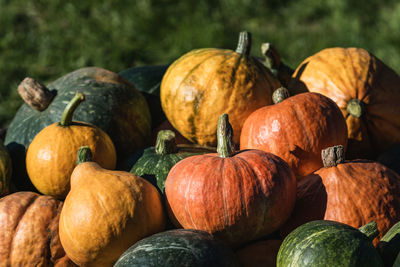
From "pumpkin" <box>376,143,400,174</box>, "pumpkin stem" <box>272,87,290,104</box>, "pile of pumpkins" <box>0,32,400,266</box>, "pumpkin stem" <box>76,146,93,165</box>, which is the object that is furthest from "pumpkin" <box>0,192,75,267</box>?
"pumpkin" <box>376,143,400,174</box>

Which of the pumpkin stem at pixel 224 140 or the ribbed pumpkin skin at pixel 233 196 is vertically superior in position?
the pumpkin stem at pixel 224 140

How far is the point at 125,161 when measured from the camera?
286 cm

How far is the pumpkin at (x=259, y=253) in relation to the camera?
2092mm

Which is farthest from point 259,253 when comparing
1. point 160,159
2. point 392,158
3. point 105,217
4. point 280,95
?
point 392,158

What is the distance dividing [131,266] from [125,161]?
1.10 meters

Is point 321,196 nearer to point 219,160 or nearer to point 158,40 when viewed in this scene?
point 219,160

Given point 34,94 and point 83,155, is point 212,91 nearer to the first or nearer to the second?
point 83,155

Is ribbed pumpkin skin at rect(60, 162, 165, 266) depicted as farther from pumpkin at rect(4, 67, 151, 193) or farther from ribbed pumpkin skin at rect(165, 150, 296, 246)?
pumpkin at rect(4, 67, 151, 193)

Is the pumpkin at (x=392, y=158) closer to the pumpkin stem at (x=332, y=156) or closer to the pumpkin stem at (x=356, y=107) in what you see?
the pumpkin stem at (x=356, y=107)

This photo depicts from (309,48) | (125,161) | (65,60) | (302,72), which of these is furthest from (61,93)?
(309,48)

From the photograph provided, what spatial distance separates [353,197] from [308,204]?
0.70 ft

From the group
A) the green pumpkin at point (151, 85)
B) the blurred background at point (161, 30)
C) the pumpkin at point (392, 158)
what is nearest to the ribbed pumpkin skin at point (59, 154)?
the green pumpkin at point (151, 85)

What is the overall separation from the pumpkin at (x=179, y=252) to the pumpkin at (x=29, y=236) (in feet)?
1.64

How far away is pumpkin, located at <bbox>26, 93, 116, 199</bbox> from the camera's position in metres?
2.46
